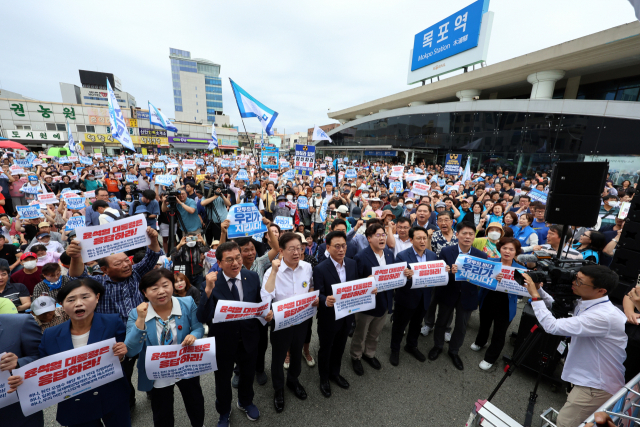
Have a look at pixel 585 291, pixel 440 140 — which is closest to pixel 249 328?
pixel 585 291

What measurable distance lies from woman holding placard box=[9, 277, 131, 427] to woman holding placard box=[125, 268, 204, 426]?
165 millimetres

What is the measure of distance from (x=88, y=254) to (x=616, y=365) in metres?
5.32

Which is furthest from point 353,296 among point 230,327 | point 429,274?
point 230,327

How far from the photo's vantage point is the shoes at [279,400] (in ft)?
10.8

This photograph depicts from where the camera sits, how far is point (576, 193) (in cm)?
287

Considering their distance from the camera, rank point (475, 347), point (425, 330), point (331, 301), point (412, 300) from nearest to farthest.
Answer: point (331, 301), point (412, 300), point (475, 347), point (425, 330)

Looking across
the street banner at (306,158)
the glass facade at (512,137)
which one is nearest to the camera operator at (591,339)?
the street banner at (306,158)

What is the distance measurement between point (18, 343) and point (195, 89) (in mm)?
100764

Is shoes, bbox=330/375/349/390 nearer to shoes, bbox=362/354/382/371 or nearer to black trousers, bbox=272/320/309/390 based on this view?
shoes, bbox=362/354/382/371

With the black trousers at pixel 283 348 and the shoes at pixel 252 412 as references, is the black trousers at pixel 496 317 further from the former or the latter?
the shoes at pixel 252 412

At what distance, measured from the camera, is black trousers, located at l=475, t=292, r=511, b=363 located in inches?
155

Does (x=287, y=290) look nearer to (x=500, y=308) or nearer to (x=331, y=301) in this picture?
(x=331, y=301)

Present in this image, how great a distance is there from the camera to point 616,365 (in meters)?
2.44

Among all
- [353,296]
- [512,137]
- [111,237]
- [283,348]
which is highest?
[512,137]
